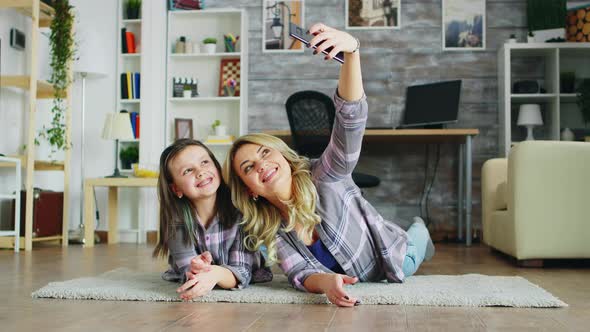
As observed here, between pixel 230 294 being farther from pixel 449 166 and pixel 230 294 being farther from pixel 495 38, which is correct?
pixel 495 38

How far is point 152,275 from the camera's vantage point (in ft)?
8.13

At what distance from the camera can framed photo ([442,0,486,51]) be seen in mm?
5082

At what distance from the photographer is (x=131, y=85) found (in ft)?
17.0

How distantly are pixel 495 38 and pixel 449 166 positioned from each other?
3.48 feet

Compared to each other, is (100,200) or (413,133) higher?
(413,133)

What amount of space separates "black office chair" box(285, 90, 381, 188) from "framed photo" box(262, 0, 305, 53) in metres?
1.10

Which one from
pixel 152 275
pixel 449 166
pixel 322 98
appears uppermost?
pixel 322 98

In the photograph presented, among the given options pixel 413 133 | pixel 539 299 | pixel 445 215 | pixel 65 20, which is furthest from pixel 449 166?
pixel 539 299

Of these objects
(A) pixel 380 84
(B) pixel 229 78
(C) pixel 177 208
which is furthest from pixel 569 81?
(C) pixel 177 208

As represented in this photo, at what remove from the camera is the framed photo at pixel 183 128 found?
5199 mm

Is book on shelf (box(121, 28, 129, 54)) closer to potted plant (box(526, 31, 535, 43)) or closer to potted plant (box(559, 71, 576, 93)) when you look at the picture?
potted plant (box(526, 31, 535, 43))

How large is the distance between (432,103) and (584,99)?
1.06 m

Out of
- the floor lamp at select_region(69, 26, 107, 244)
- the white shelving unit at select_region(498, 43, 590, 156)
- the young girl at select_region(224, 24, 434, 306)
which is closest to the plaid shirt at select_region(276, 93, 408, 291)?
the young girl at select_region(224, 24, 434, 306)

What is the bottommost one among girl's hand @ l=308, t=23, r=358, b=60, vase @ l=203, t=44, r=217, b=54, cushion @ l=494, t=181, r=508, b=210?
cushion @ l=494, t=181, r=508, b=210
